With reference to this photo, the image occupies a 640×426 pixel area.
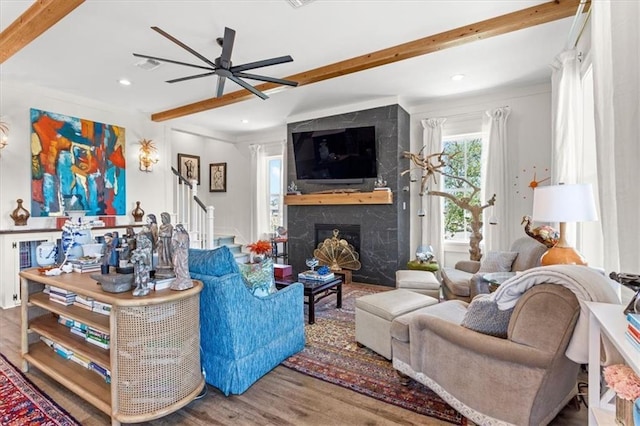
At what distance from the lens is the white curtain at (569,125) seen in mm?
3125

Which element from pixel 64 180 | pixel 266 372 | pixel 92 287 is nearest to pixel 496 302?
pixel 266 372

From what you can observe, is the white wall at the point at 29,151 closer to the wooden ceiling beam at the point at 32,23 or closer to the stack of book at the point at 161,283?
the wooden ceiling beam at the point at 32,23

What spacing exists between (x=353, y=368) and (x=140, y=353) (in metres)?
1.52

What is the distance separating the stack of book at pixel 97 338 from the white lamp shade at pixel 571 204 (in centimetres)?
311

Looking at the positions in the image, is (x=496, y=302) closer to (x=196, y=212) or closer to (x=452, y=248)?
(x=452, y=248)

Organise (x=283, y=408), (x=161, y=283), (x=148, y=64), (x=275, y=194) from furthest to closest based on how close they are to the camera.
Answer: (x=275, y=194), (x=148, y=64), (x=283, y=408), (x=161, y=283)

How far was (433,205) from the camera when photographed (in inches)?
204

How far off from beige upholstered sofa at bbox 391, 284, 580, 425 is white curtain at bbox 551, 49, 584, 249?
6.54 feet

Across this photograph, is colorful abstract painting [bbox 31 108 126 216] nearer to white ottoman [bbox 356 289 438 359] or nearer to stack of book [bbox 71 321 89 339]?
stack of book [bbox 71 321 89 339]

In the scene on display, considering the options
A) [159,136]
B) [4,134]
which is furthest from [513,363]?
[159,136]

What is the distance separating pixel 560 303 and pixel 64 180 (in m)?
5.88

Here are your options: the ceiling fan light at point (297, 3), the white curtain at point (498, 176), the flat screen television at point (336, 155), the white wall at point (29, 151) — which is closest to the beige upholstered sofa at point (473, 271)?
the white curtain at point (498, 176)

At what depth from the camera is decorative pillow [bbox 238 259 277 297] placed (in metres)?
2.39

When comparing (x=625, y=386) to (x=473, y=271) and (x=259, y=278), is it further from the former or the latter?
(x=473, y=271)
